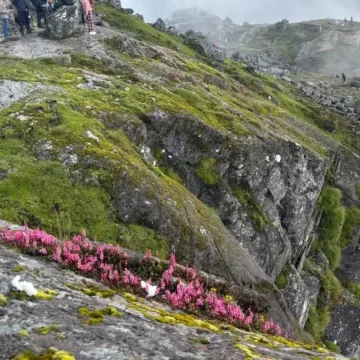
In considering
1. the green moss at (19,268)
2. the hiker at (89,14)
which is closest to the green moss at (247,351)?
the green moss at (19,268)

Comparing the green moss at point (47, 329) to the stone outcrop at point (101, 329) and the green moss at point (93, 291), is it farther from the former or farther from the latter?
the green moss at point (93, 291)

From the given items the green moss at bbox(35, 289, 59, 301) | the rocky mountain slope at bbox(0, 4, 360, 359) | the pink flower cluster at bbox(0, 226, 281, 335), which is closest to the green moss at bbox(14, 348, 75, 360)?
the green moss at bbox(35, 289, 59, 301)

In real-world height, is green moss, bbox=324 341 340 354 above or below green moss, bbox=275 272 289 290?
below

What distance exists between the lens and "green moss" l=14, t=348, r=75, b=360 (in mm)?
8602

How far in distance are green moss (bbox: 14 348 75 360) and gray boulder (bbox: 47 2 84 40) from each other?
4327 cm

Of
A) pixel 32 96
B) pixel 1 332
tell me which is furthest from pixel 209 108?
pixel 1 332

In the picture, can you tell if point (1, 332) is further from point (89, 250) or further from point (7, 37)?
point (7, 37)

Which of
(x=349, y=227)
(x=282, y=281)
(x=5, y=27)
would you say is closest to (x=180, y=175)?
(x=282, y=281)

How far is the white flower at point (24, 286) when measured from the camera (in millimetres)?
11164

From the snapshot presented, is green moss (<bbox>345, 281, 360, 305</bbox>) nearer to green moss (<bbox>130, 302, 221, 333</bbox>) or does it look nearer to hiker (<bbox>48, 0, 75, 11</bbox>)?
hiker (<bbox>48, 0, 75, 11</bbox>)

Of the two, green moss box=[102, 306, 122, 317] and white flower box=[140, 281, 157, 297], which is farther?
white flower box=[140, 281, 157, 297]

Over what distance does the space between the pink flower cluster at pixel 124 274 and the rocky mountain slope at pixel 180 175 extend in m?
2.46

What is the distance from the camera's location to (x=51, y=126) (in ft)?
84.5

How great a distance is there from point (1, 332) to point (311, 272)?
137 ft
